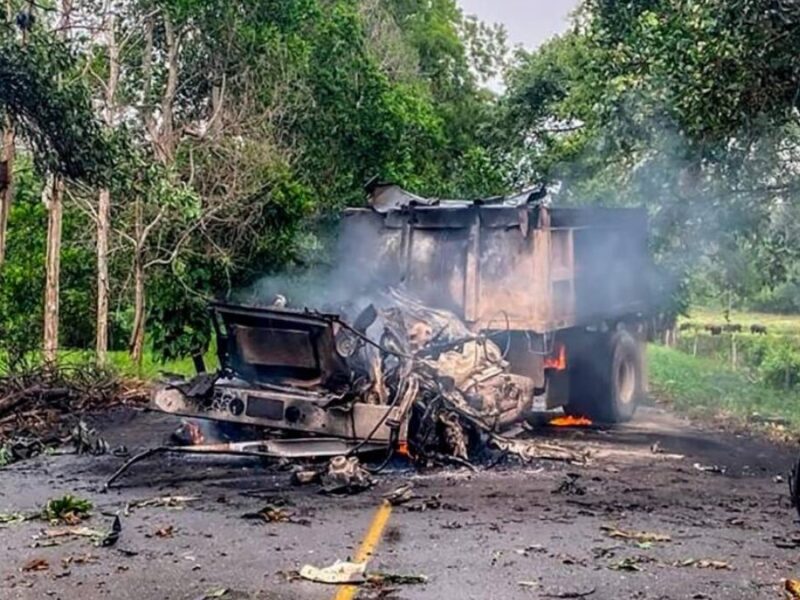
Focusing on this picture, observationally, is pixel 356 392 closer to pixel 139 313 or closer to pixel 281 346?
pixel 281 346

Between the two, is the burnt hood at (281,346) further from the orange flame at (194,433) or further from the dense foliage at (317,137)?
the dense foliage at (317,137)

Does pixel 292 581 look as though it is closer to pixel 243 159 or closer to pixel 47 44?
pixel 47 44

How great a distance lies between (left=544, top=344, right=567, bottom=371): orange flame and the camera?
1215 centimetres

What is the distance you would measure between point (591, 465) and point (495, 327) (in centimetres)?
225

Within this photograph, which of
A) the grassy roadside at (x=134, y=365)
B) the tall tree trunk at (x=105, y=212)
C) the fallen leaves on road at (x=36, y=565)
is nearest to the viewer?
the fallen leaves on road at (x=36, y=565)

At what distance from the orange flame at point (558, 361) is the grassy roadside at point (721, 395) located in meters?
3.18

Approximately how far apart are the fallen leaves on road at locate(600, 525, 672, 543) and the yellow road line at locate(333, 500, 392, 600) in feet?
5.17

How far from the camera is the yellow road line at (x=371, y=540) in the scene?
559cm

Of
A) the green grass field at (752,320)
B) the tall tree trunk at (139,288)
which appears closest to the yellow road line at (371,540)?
the tall tree trunk at (139,288)

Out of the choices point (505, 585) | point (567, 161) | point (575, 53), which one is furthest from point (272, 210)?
point (505, 585)

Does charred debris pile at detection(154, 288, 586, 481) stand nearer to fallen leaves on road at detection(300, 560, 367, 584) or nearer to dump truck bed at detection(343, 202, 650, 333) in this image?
dump truck bed at detection(343, 202, 650, 333)

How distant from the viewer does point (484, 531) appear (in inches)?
284

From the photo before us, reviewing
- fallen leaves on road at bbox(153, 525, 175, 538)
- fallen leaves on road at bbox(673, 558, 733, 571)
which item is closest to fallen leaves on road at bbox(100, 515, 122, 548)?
fallen leaves on road at bbox(153, 525, 175, 538)

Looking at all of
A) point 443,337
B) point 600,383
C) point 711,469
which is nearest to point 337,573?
point 443,337
